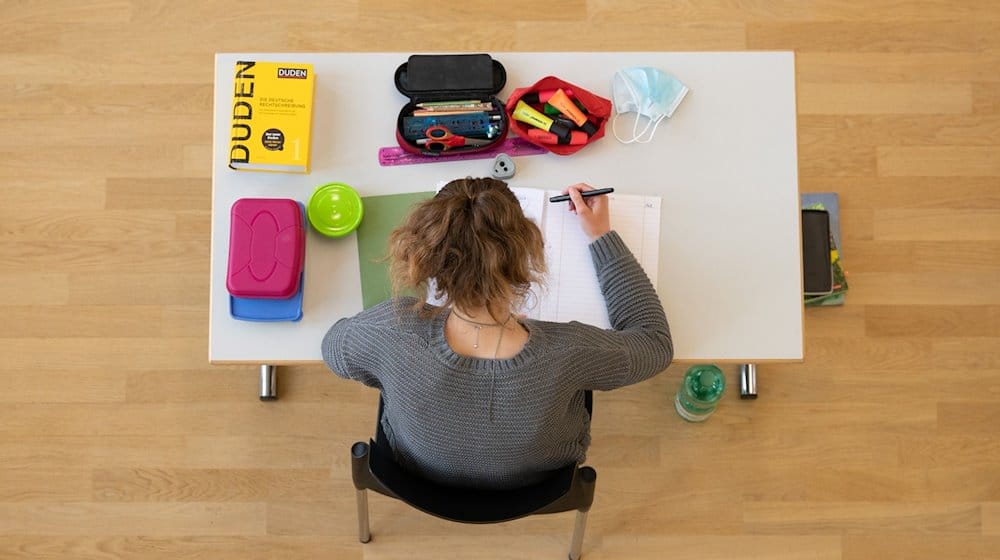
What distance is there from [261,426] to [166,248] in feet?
1.68

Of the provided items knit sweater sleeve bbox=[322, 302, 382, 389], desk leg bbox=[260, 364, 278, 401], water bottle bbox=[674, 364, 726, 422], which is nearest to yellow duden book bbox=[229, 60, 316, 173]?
knit sweater sleeve bbox=[322, 302, 382, 389]

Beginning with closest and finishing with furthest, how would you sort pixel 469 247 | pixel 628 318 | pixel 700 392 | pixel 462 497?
pixel 469 247 < pixel 462 497 < pixel 628 318 < pixel 700 392

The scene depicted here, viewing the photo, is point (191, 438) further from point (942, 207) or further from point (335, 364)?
point (942, 207)

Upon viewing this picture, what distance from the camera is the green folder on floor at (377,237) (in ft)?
4.83

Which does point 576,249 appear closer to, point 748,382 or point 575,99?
point 575,99

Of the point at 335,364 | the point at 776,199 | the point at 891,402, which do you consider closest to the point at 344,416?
the point at 335,364

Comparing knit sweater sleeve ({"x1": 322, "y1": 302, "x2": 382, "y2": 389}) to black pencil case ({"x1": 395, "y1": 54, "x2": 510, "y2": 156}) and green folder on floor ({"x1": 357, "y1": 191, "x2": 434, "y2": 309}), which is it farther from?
black pencil case ({"x1": 395, "y1": 54, "x2": 510, "y2": 156})

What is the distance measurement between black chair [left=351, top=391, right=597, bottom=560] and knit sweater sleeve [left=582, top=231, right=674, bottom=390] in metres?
0.16

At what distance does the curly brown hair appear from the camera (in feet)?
3.90

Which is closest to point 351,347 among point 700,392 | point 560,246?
point 560,246

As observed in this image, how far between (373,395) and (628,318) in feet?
2.99

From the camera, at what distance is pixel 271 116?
150cm

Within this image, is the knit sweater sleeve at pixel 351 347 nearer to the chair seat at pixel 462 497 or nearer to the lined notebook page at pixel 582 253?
the chair seat at pixel 462 497

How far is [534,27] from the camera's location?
2320 mm
